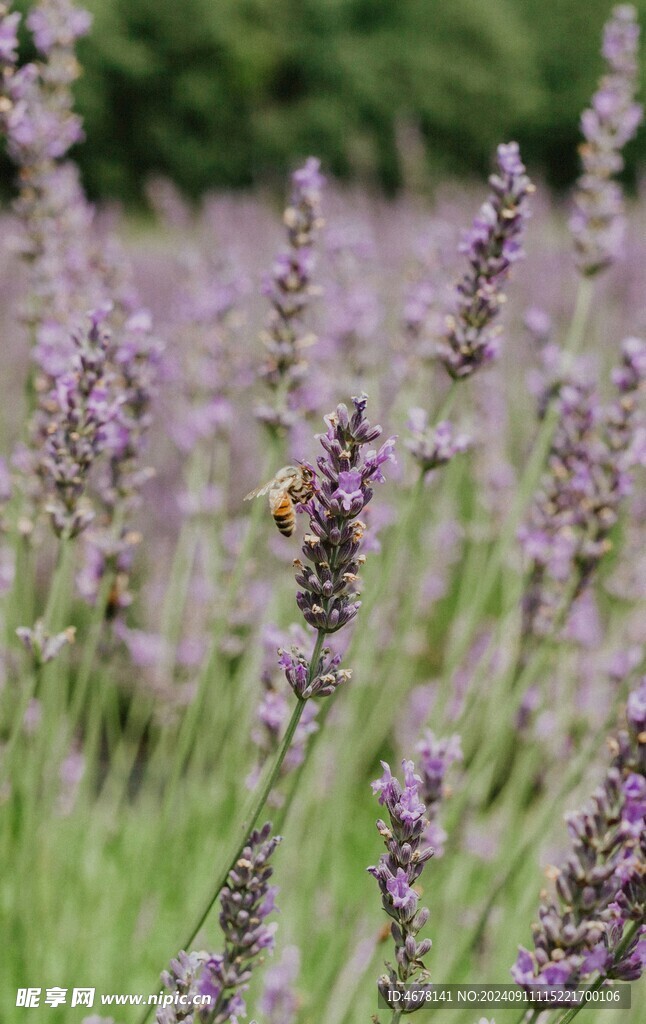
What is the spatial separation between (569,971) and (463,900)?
187 centimetres

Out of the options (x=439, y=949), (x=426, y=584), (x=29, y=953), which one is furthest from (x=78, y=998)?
(x=426, y=584)

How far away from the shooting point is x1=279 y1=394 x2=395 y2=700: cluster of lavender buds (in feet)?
3.59

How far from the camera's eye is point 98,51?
1489cm

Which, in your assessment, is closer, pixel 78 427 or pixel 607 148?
pixel 78 427

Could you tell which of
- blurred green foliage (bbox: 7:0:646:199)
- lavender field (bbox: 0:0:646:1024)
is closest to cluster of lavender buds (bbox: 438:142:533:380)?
lavender field (bbox: 0:0:646:1024)

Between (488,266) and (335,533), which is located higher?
(488,266)

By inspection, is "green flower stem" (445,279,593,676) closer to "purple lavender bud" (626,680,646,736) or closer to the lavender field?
the lavender field

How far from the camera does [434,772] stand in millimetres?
1558

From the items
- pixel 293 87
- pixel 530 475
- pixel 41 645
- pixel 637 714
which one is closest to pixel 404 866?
pixel 637 714

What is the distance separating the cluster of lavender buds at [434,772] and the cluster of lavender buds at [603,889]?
42cm

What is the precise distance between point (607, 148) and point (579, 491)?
823 mm

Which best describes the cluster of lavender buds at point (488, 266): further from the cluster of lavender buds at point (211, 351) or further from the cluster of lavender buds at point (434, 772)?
the cluster of lavender buds at point (211, 351)

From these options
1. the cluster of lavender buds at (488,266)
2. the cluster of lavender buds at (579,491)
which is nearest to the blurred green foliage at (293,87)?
the cluster of lavender buds at (579,491)

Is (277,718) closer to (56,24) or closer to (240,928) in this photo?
(240,928)
